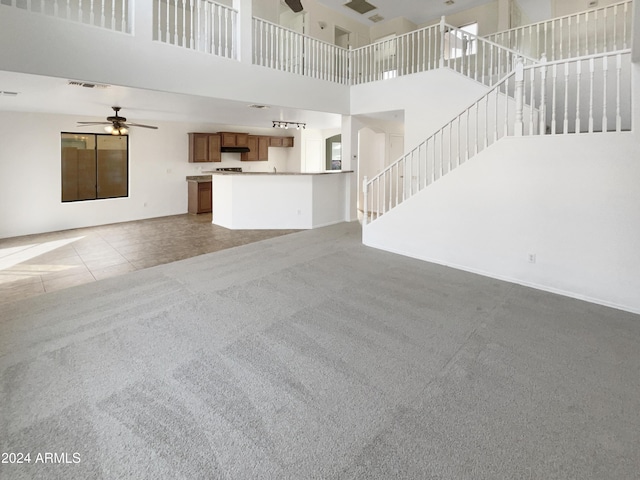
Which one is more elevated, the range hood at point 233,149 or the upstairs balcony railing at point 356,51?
the upstairs balcony railing at point 356,51

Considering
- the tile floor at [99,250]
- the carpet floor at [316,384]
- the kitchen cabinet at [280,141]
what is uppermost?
the kitchen cabinet at [280,141]

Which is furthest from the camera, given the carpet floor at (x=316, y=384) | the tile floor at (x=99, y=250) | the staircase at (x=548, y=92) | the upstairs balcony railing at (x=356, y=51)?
the upstairs balcony railing at (x=356, y=51)

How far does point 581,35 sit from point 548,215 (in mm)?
4840

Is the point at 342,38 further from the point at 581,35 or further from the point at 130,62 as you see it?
the point at 130,62

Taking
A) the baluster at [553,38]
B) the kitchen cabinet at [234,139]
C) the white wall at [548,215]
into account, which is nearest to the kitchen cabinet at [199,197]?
the kitchen cabinet at [234,139]

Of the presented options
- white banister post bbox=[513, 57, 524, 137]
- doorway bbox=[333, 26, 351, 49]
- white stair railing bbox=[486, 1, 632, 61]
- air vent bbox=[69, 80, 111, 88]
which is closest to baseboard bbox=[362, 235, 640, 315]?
white banister post bbox=[513, 57, 524, 137]

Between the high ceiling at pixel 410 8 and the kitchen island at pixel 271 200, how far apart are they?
4.79 m

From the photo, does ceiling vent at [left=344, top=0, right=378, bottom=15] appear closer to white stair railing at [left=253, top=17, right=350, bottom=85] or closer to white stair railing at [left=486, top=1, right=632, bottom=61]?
white stair railing at [left=253, top=17, right=350, bottom=85]

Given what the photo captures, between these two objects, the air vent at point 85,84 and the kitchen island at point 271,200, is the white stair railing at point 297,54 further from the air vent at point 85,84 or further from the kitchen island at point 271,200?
the air vent at point 85,84

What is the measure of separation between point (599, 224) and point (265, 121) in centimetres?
728

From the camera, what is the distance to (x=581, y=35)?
6.68m

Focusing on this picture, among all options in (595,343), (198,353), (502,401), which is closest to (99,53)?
(198,353)

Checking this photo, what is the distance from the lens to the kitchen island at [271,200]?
25.1 ft

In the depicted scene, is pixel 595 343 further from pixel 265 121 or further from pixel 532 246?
pixel 265 121
